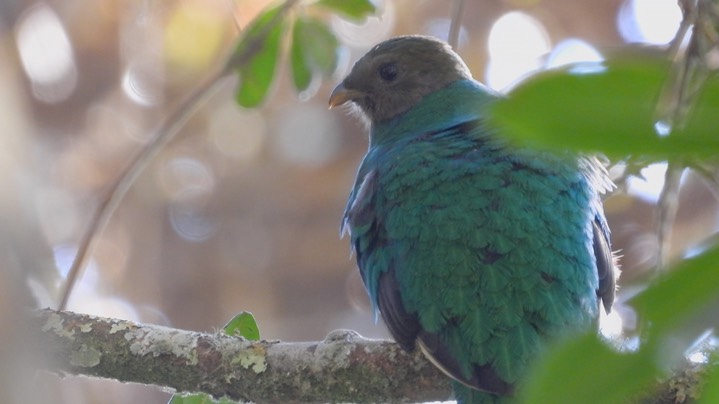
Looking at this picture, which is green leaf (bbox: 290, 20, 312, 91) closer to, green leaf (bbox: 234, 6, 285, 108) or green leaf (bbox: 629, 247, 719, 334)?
green leaf (bbox: 234, 6, 285, 108)

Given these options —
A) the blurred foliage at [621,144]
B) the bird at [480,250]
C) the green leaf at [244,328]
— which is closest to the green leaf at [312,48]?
the bird at [480,250]

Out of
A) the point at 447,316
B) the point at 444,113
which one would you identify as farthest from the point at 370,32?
the point at 447,316

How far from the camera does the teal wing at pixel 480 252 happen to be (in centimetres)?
274

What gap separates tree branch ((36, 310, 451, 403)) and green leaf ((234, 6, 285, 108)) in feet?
4.42

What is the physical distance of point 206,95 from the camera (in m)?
3.88

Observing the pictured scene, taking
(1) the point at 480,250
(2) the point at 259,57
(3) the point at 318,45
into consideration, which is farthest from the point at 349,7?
(1) the point at 480,250

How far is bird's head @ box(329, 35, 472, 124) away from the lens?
14.9ft

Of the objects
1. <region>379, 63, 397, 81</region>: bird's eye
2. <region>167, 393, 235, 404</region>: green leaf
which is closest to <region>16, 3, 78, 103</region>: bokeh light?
<region>379, 63, 397, 81</region>: bird's eye

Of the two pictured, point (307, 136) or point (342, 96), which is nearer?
point (342, 96)

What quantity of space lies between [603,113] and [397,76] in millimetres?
3825

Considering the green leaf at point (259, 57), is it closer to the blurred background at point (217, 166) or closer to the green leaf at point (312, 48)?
the green leaf at point (312, 48)

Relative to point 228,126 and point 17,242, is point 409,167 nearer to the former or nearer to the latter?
point 17,242

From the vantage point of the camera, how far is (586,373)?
33.2 inches

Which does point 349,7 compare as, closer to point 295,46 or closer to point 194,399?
point 295,46
